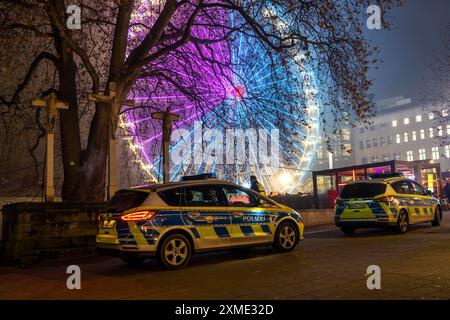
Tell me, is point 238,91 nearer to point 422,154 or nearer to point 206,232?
point 206,232

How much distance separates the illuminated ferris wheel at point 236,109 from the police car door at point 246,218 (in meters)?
7.05

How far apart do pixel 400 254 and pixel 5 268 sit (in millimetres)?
7876

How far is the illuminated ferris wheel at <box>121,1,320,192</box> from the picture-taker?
17.0 m

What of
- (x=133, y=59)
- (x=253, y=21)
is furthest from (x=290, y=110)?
(x=133, y=59)

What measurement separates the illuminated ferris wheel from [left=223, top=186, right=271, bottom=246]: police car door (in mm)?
7055

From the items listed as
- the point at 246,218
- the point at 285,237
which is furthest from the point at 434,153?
the point at 246,218

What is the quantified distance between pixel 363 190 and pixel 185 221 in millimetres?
6456

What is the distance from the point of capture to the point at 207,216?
28.3ft

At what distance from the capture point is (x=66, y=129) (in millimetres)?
12617

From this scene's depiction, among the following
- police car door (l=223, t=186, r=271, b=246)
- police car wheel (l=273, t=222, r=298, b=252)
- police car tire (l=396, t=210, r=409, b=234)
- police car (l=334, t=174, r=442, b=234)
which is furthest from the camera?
police car tire (l=396, t=210, r=409, b=234)

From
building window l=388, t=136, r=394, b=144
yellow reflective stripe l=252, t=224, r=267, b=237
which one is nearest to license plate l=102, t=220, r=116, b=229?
yellow reflective stripe l=252, t=224, r=267, b=237

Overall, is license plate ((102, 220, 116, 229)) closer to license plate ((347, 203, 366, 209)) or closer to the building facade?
license plate ((347, 203, 366, 209))

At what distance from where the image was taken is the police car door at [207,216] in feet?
27.6
